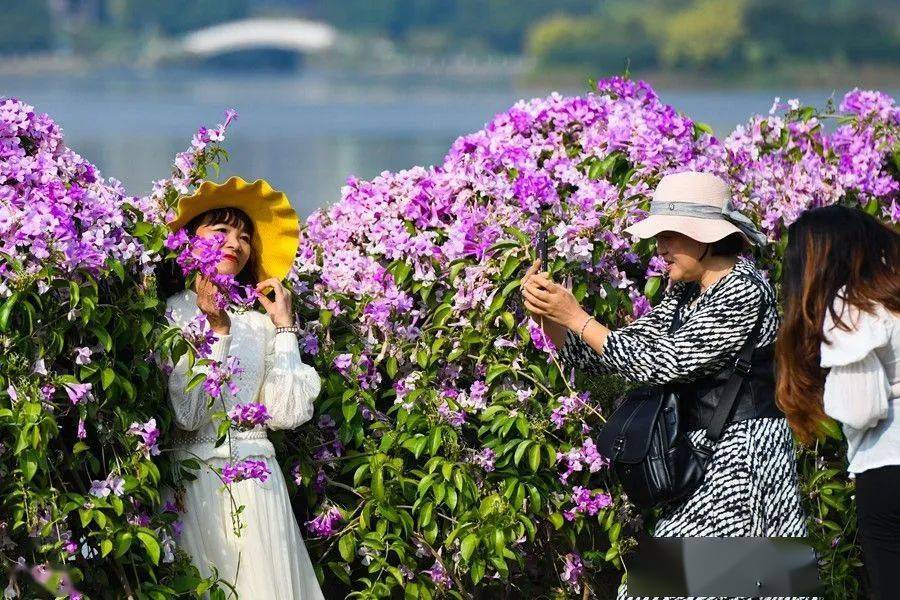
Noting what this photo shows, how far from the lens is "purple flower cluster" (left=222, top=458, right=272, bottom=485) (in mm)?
3553

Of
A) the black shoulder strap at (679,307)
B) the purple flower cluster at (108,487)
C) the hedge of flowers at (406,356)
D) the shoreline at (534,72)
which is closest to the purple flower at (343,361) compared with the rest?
the hedge of flowers at (406,356)

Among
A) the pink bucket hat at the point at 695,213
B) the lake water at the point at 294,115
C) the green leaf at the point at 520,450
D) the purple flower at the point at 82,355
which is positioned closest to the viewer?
the purple flower at the point at 82,355

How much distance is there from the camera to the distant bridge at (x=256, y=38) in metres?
96.3

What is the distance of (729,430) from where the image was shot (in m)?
3.58

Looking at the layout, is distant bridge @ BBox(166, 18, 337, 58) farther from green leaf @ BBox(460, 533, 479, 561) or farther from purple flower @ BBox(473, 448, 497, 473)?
green leaf @ BBox(460, 533, 479, 561)

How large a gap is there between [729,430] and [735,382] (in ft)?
0.37

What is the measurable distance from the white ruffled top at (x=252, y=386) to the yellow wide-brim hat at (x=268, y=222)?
196 mm

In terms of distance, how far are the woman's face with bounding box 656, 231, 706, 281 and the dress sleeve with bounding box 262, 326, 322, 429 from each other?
93 cm

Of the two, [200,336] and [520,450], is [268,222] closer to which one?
[200,336]

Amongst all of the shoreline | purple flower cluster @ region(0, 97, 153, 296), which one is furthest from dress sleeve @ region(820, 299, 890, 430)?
the shoreline

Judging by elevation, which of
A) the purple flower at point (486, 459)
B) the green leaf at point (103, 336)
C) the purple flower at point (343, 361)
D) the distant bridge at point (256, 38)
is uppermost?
the distant bridge at point (256, 38)

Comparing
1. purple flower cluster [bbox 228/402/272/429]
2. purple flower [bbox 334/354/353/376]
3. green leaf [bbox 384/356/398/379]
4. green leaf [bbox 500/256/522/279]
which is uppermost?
green leaf [bbox 500/256/522/279]

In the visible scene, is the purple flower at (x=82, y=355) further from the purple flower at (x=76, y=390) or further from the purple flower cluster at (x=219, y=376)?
the purple flower cluster at (x=219, y=376)

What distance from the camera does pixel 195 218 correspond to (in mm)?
3959
